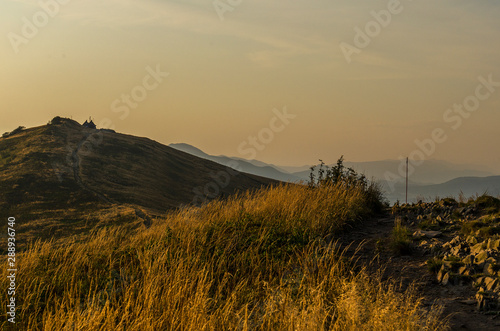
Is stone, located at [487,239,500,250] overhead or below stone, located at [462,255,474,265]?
overhead

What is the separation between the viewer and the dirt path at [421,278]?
17.0 ft

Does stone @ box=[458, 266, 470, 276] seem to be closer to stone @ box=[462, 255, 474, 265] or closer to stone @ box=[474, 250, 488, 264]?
stone @ box=[462, 255, 474, 265]

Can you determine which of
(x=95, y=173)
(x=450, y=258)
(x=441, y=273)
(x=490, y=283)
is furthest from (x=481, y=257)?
(x=95, y=173)

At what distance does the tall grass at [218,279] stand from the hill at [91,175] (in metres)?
12.7

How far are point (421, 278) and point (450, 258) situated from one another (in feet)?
2.40

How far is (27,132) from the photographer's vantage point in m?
43.7

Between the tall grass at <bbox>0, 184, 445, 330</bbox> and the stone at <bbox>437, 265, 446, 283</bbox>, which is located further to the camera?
the stone at <bbox>437, 265, 446, 283</bbox>

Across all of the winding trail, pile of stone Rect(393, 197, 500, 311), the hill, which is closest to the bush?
pile of stone Rect(393, 197, 500, 311)

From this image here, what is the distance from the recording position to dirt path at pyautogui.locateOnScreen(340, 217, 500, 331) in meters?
5.18

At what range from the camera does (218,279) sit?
639cm

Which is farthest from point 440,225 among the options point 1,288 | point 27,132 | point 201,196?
point 27,132

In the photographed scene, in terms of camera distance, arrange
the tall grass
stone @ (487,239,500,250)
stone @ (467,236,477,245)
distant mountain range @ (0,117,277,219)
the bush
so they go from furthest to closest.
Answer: distant mountain range @ (0,117,277,219), the bush, stone @ (467,236,477,245), stone @ (487,239,500,250), the tall grass

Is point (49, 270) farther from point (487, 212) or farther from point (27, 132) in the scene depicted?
point (27, 132)

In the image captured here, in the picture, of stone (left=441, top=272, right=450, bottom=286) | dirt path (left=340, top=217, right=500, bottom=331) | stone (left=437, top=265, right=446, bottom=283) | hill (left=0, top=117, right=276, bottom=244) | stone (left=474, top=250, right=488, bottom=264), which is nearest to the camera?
dirt path (left=340, top=217, right=500, bottom=331)
